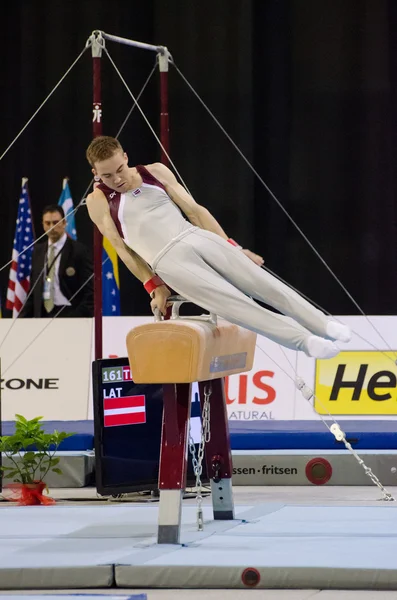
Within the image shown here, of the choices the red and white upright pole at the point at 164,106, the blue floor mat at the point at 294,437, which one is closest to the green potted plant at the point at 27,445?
the blue floor mat at the point at 294,437

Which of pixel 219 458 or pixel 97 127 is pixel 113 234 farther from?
pixel 97 127

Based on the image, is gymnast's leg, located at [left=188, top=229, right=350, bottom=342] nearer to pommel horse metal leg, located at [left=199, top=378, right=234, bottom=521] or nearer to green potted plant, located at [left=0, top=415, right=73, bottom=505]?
pommel horse metal leg, located at [left=199, top=378, right=234, bottom=521]

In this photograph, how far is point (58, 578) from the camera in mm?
3902

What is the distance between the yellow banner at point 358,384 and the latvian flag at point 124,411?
185cm

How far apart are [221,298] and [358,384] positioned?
11.2 ft

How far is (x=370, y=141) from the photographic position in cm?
1169

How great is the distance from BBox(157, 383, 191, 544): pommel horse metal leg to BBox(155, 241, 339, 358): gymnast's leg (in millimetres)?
357

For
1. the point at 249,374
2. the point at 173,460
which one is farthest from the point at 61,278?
the point at 173,460

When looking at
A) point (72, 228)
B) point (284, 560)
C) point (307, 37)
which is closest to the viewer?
point (284, 560)

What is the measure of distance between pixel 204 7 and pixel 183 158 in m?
1.58

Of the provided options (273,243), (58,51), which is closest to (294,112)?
(273,243)

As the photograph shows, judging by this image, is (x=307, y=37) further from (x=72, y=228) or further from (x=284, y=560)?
(x=284, y=560)

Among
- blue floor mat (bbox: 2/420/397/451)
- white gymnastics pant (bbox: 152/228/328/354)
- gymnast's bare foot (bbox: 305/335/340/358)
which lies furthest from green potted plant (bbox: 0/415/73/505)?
gymnast's bare foot (bbox: 305/335/340/358)

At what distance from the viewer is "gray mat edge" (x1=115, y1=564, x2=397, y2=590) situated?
147 inches
